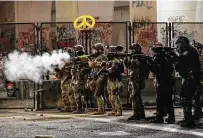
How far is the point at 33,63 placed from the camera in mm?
15406

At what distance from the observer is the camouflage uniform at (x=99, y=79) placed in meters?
13.5

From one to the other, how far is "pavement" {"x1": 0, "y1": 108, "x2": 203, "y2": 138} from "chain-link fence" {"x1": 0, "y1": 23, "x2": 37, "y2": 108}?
264cm

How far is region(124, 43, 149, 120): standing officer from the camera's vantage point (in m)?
12.4

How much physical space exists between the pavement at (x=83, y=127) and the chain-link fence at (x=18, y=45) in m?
2.64

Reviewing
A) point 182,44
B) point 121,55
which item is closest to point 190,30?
point 121,55

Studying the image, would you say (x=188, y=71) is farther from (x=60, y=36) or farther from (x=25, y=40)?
(x=25, y=40)

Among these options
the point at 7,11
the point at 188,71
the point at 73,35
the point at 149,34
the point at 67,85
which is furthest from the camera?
the point at 7,11

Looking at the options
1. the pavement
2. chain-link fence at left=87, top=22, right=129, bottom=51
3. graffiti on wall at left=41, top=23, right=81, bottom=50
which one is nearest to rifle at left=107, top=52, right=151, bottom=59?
the pavement

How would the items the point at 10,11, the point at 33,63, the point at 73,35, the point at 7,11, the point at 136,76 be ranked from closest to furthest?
the point at 136,76
the point at 33,63
the point at 73,35
the point at 10,11
the point at 7,11

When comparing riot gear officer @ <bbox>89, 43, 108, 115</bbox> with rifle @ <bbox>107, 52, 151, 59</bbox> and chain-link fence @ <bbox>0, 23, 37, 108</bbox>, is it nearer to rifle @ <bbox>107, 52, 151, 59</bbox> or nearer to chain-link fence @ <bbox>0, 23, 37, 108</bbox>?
rifle @ <bbox>107, 52, 151, 59</bbox>

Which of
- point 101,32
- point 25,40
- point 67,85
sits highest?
point 101,32

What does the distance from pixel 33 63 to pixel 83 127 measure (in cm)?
447

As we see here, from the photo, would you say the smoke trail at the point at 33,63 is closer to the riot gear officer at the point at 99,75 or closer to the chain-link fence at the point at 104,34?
the riot gear officer at the point at 99,75

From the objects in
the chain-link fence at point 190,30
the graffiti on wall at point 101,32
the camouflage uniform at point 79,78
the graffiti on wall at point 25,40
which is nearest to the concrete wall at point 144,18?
the chain-link fence at point 190,30
